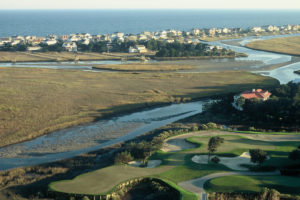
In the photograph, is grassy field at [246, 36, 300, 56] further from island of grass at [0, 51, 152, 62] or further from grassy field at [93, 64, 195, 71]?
island of grass at [0, 51, 152, 62]

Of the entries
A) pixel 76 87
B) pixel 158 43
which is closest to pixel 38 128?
pixel 76 87

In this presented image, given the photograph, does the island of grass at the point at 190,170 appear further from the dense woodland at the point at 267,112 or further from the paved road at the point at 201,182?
the dense woodland at the point at 267,112

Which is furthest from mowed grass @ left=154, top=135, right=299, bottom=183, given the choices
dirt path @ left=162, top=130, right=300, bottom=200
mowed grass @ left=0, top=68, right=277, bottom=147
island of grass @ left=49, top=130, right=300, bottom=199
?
A: mowed grass @ left=0, top=68, right=277, bottom=147

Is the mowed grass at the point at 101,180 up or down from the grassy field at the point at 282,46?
down

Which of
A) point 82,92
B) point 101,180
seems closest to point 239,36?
point 82,92

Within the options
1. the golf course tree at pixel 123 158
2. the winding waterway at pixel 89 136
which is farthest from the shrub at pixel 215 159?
the winding waterway at pixel 89 136

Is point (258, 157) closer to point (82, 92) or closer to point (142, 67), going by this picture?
point (82, 92)
